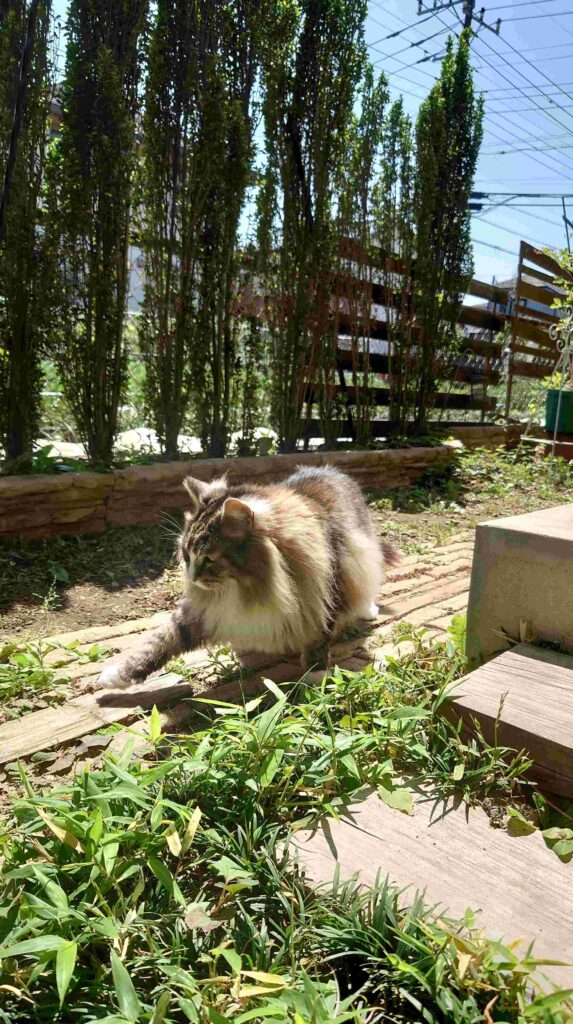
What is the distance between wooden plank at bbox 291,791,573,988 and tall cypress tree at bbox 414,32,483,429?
7068mm

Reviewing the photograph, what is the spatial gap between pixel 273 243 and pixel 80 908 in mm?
6060

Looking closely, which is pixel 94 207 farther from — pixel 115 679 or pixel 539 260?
pixel 539 260

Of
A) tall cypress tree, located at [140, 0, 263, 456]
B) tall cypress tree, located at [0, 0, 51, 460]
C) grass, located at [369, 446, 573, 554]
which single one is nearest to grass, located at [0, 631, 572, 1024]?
grass, located at [369, 446, 573, 554]

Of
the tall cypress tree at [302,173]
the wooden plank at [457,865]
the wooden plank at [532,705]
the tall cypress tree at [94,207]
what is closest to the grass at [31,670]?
the wooden plank at [457,865]

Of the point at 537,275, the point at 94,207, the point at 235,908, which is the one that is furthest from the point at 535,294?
the point at 235,908

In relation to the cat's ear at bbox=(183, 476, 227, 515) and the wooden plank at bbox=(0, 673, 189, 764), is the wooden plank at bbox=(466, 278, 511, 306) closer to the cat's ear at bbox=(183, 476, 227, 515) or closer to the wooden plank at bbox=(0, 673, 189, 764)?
the cat's ear at bbox=(183, 476, 227, 515)

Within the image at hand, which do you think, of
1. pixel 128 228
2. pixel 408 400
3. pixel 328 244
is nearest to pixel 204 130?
pixel 128 228

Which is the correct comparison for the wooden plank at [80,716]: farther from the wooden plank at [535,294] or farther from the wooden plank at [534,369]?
the wooden plank at [535,294]

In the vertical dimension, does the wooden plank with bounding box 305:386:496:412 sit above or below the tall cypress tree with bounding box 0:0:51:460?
below

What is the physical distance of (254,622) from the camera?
263 centimetres

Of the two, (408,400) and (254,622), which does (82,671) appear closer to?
(254,622)

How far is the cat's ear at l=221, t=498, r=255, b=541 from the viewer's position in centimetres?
246

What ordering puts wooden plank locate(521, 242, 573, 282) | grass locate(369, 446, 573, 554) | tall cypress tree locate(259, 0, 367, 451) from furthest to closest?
1. wooden plank locate(521, 242, 573, 282)
2. tall cypress tree locate(259, 0, 367, 451)
3. grass locate(369, 446, 573, 554)

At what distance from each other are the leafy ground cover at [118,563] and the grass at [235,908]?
1.80 metres
